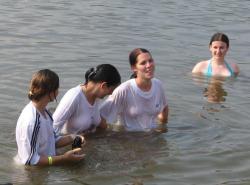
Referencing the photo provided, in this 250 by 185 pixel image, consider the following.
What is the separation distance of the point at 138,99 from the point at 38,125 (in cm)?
196

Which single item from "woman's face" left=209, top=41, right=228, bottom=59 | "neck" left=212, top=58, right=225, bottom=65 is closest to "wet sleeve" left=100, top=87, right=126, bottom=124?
"woman's face" left=209, top=41, right=228, bottom=59

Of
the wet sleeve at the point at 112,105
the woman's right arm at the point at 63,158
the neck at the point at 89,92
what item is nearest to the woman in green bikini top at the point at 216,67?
the wet sleeve at the point at 112,105

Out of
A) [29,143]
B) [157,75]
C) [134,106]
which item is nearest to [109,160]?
[134,106]

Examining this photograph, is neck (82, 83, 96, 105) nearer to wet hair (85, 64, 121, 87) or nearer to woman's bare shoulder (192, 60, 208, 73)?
wet hair (85, 64, 121, 87)

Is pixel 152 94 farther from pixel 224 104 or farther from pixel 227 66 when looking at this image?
pixel 227 66

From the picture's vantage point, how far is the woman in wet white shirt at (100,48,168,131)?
282 inches

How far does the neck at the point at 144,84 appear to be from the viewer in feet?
24.1

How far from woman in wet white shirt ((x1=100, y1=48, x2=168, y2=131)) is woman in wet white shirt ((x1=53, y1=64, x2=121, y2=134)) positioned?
36cm

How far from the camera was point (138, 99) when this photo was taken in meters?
7.41

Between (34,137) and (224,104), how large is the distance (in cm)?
438

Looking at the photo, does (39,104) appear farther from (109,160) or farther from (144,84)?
(144,84)

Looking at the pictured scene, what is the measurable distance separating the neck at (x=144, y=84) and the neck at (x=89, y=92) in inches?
29.6

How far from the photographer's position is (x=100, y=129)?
24.2ft

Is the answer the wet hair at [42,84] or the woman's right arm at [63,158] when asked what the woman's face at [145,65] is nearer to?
the woman's right arm at [63,158]
